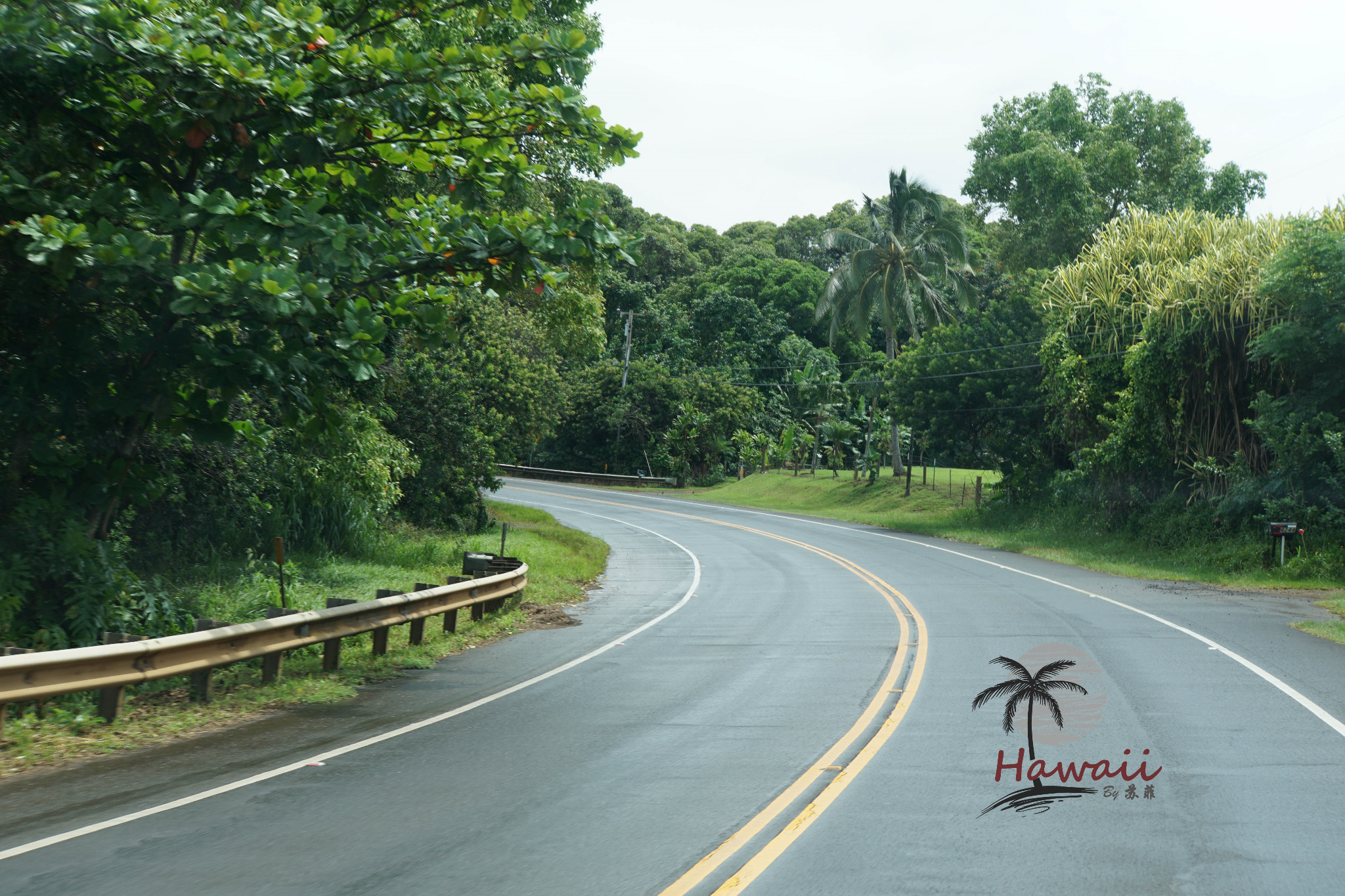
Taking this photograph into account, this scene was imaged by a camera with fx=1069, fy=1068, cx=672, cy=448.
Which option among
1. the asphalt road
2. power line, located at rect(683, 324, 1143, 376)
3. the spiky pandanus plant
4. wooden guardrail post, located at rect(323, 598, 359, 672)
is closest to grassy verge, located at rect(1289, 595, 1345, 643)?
the asphalt road

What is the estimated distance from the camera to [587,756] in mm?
7727

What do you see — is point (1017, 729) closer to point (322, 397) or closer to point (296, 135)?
point (322, 397)

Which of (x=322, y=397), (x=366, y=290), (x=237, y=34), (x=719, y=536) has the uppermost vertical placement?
(x=237, y=34)

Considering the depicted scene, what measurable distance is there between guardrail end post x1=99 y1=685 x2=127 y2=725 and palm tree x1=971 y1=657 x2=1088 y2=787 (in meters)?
6.98

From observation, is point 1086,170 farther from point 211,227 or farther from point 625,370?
point 211,227

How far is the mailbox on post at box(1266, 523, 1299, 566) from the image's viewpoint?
2345 centimetres

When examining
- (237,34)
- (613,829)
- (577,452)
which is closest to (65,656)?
(613,829)

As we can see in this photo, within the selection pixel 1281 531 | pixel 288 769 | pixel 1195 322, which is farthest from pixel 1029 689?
pixel 1195 322

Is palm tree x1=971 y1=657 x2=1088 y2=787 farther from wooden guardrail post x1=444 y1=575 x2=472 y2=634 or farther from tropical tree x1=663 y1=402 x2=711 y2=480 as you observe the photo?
tropical tree x1=663 y1=402 x2=711 y2=480

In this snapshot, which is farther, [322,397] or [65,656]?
[322,397]

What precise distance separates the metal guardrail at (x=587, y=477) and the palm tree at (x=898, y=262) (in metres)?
16.7

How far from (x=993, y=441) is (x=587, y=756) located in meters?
34.8

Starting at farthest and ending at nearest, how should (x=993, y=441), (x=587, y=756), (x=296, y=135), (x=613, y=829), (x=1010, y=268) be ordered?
(x=1010, y=268) → (x=993, y=441) → (x=296, y=135) → (x=587, y=756) → (x=613, y=829)

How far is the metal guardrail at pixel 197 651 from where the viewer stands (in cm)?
758
